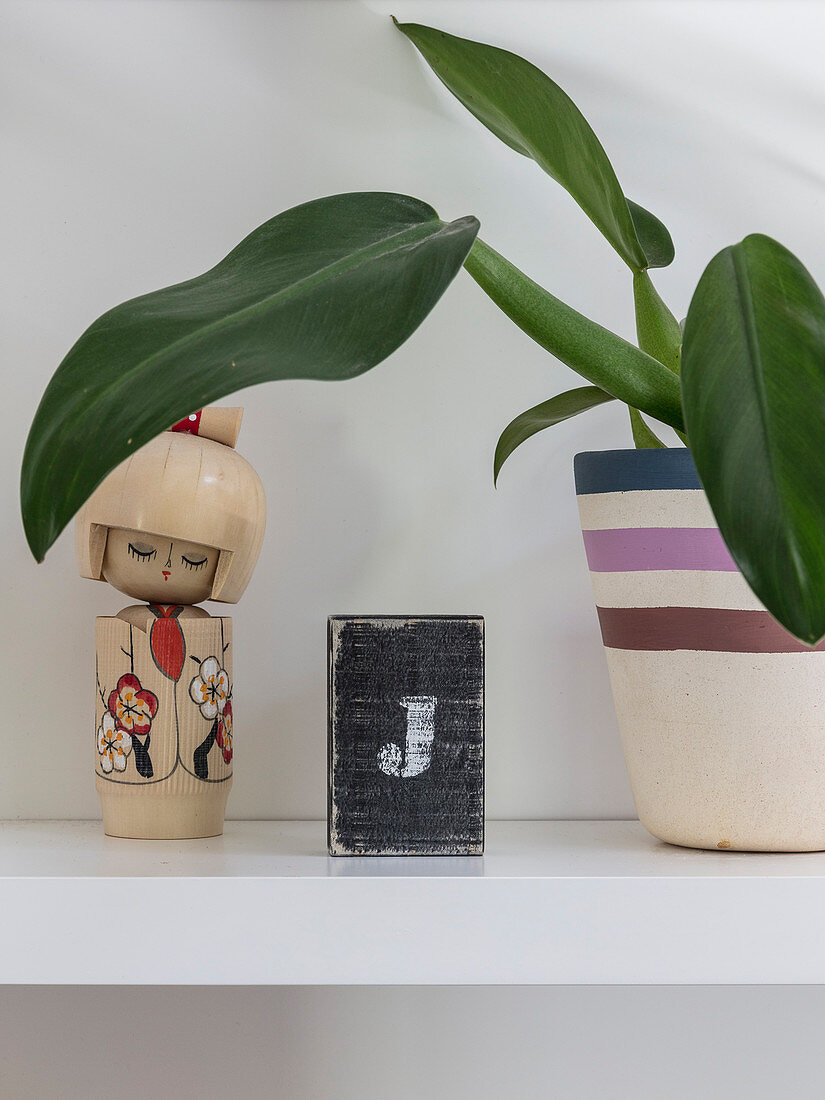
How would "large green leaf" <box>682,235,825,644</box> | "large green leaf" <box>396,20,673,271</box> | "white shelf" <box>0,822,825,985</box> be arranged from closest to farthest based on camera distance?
1. "large green leaf" <box>682,235,825,644</box>
2. "white shelf" <box>0,822,825,985</box>
3. "large green leaf" <box>396,20,673,271</box>

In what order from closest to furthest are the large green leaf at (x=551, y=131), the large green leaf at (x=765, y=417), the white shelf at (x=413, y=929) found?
the large green leaf at (x=765, y=417) → the white shelf at (x=413, y=929) → the large green leaf at (x=551, y=131)

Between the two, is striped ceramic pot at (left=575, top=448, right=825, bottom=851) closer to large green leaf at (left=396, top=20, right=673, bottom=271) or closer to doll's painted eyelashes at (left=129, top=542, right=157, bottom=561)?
large green leaf at (left=396, top=20, right=673, bottom=271)

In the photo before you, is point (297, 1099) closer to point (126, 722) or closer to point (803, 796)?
point (126, 722)

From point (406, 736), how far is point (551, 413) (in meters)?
0.24

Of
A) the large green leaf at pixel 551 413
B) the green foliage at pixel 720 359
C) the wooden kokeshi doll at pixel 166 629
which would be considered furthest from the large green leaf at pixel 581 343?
the wooden kokeshi doll at pixel 166 629

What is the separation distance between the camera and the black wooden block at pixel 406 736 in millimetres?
560

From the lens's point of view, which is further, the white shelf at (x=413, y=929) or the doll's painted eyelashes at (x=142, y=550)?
the doll's painted eyelashes at (x=142, y=550)

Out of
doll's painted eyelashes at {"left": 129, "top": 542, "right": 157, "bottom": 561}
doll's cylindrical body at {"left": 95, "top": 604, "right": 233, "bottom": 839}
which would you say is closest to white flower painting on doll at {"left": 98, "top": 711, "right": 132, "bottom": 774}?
doll's cylindrical body at {"left": 95, "top": 604, "right": 233, "bottom": 839}

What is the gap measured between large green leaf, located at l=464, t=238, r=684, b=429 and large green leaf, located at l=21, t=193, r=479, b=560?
63 millimetres

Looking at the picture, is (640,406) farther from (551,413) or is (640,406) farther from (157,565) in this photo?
(157,565)

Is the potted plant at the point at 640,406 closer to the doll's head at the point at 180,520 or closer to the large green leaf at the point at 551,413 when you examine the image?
the large green leaf at the point at 551,413

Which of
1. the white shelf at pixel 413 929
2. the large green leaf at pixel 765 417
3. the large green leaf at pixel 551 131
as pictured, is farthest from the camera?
the large green leaf at pixel 551 131

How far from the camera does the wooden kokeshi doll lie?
59cm

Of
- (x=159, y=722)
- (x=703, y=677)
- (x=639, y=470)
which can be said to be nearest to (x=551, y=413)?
(x=639, y=470)
